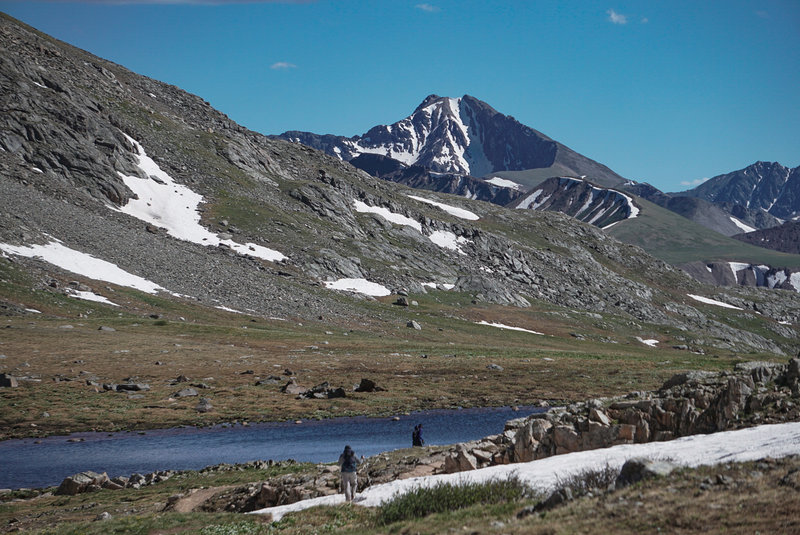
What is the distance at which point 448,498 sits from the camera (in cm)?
2023

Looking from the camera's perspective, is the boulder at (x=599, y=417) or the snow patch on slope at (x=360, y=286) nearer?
the boulder at (x=599, y=417)

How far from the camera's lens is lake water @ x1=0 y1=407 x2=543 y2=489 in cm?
3962

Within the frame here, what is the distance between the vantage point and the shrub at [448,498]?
1973 cm

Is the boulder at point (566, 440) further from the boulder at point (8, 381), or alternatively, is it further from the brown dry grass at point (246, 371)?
the boulder at point (8, 381)

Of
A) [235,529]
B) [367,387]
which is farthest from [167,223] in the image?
[235,529]

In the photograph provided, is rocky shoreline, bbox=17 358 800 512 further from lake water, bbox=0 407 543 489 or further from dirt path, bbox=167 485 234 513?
lake water, bbox=0 407 543 489

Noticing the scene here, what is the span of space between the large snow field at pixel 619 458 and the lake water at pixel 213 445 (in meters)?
18.7

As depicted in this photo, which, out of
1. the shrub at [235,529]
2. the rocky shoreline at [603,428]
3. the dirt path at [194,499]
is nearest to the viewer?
the shrub at [235,529]

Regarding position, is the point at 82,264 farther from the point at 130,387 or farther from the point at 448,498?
the point at 448,498

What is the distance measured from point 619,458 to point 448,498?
6.71 meters

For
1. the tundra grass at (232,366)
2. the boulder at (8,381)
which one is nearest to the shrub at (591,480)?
the tundra grass at (232,366)

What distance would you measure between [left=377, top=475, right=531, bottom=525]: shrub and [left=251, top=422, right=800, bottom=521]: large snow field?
86 centimetres

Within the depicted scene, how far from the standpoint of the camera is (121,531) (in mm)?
22406

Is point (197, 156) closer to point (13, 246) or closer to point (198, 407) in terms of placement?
point (13, 246)
